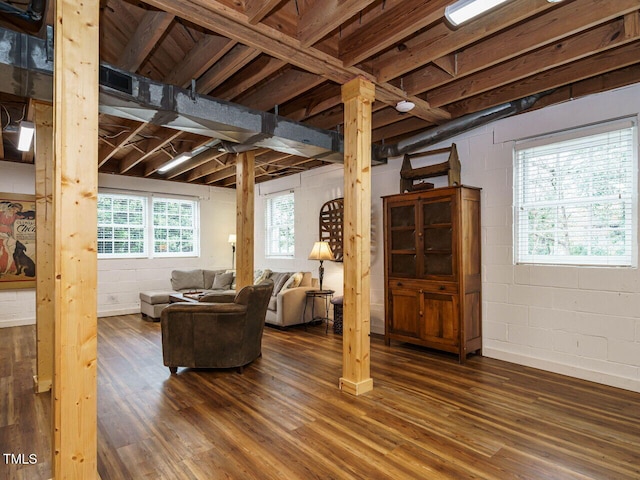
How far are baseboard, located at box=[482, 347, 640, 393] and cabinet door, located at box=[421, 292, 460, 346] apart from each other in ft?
1.80

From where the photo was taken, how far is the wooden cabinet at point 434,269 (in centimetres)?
416

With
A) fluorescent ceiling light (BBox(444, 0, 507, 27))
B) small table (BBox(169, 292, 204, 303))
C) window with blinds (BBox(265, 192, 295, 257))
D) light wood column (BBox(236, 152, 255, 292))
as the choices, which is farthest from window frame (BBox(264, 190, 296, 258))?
fluorescent ceiling light (BBox(444, 0, 507, 27))

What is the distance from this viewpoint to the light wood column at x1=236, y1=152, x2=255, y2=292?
5.00 m

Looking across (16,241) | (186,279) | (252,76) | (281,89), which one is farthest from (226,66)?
(16,241)

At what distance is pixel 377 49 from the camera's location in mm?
2877

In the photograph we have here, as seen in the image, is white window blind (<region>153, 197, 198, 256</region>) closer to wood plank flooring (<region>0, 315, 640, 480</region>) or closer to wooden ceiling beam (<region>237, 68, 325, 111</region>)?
wood plank flooring (<region>0, 315, 640, 480</region>)

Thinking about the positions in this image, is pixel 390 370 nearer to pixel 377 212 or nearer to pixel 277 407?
pixel 277 407

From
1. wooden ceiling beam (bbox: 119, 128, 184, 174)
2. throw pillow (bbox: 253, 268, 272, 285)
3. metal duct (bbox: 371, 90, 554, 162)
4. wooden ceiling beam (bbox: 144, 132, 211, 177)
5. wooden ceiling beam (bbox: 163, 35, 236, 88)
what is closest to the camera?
wooden ceiling beam (bbox: 163, 35, 236, 88)

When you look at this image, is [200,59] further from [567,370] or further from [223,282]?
[223,282]

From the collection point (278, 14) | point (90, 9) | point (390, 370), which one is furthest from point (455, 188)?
point (90, 9)

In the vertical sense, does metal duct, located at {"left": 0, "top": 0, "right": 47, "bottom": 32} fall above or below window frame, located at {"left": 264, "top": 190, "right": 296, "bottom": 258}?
above

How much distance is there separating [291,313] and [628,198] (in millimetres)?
4300

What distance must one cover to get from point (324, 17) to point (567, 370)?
3885mm

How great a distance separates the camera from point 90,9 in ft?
6.12
